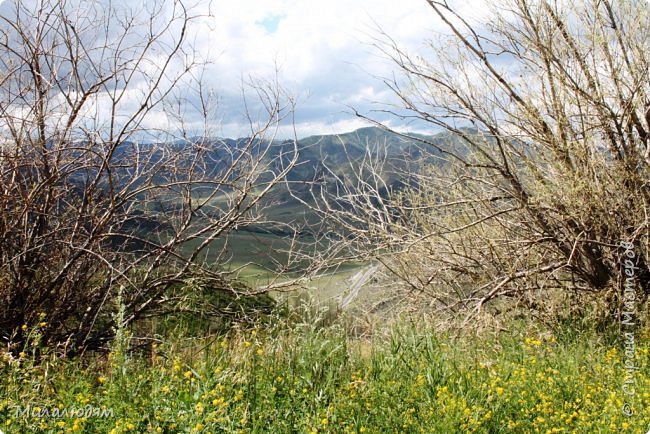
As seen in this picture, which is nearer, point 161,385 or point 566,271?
point 161,385

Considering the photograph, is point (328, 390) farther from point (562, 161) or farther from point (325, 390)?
point (562, 161)

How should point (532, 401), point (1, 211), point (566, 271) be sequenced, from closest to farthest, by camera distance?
point (532, 401) < point (1, 211) < point (566, 271)

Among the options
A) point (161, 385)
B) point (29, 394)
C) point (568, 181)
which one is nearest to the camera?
point (29, 394)

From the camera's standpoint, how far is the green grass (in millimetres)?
3213

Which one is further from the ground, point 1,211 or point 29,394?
point 1,211

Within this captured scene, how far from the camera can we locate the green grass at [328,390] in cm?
321

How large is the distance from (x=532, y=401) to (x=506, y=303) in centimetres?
312

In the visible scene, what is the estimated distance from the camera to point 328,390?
12.6ft

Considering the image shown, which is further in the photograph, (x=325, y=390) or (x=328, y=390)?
(x=328, y=390)

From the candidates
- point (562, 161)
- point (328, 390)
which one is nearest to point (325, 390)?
point (328, 390)

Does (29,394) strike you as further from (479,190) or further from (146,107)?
(479,190)

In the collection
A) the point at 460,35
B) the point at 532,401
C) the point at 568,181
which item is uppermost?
the point at 460,35

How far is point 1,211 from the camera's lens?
14.8 ft

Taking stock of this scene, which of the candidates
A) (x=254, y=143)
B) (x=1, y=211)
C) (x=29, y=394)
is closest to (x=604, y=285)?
(x=254, y=143)
